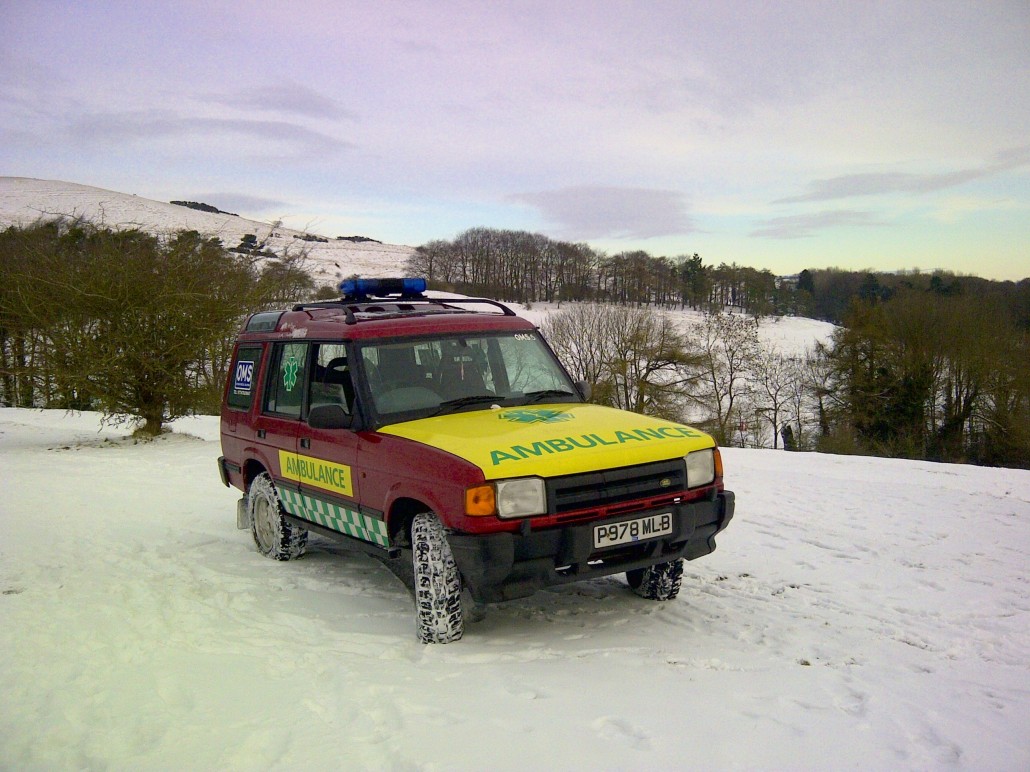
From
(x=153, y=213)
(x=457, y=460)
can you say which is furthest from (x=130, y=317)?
(x=153, y=213)

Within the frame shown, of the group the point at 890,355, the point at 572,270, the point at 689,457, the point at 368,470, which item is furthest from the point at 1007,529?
the point at 572,270

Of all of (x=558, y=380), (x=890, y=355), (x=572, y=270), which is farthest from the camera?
(x=572, y=270)

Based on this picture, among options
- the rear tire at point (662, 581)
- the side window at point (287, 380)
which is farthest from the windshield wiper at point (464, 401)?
the rear tire at point (662, 581)

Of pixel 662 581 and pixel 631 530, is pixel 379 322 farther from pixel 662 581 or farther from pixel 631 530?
pixel 662 581

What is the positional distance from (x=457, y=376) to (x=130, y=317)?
1332 centimetres

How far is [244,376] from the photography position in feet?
23.5

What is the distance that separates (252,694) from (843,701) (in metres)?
3.06

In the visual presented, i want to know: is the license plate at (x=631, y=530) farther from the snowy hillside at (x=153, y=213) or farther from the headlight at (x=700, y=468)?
the snowy hillside at (x=153, y=213)

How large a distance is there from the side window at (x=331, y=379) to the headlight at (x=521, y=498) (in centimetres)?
165

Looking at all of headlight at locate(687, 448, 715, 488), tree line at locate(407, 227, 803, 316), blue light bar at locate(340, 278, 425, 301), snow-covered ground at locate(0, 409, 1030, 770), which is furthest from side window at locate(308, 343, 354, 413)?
tree line at locate(407, 227, 803, 316)

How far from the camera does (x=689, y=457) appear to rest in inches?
193

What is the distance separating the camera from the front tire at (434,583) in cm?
461

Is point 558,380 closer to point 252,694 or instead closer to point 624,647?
point 624,647

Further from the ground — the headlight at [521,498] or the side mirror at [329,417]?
the side mirror at [329,417]
